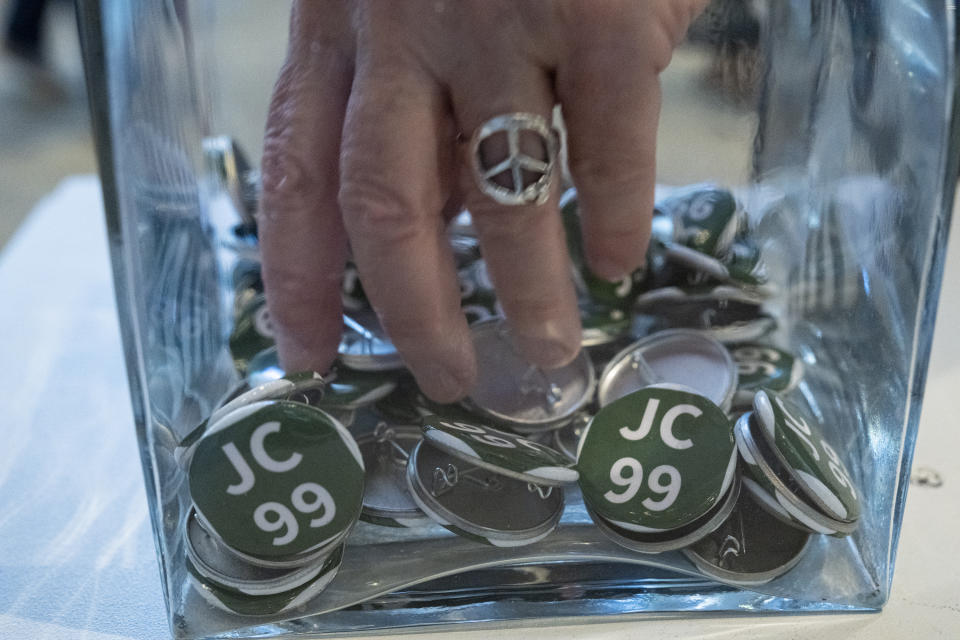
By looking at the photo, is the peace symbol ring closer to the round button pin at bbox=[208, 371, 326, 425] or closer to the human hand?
the human hand

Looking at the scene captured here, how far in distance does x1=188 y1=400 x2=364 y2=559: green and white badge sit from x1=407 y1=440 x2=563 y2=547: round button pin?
45 mm

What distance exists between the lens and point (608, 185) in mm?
481

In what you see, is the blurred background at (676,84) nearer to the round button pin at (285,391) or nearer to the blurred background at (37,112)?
the round button pin at (285,391)

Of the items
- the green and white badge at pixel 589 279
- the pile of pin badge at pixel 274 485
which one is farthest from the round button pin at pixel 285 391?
the green and white badge at pixel 589 279

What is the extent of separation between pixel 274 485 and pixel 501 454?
111mm

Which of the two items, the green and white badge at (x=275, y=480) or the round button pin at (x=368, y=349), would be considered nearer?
the green and white badge at (x=275, y=480)

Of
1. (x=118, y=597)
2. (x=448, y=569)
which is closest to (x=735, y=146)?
(x=448, y=569)

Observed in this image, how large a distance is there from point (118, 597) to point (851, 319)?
49 centimetres

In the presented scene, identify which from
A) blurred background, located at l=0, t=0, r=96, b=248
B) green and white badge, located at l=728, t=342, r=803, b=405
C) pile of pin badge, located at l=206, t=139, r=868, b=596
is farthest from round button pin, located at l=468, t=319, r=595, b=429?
blurred background, located at l=0, t=0, r=96, b=248

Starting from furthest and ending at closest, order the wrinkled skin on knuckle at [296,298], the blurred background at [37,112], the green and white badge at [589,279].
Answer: the blurred background at [37,112] < the green and white badge at [589,279] < the wrinkled skin on knuckle at [296,298]

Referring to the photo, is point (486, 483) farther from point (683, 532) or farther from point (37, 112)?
point (37, 112)

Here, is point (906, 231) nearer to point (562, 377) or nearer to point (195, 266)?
point (562, 377)

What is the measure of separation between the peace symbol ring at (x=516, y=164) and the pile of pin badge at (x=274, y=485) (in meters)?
0.15

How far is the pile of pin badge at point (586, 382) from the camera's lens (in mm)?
448
